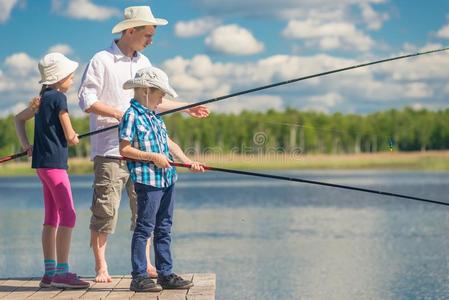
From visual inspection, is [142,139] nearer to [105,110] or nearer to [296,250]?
[105,110]

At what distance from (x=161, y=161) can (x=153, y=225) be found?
0.38 metres

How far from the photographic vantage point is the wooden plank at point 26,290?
16.9 ft

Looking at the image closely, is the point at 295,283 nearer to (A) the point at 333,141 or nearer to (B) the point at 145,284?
(B) the point at 145,284

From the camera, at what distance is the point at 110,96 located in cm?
538

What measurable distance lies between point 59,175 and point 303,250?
541cm

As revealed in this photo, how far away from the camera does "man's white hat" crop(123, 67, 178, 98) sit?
4.90 m

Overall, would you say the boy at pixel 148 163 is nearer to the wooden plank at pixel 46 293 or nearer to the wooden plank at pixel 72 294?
the wooden plank at pixel 72 294

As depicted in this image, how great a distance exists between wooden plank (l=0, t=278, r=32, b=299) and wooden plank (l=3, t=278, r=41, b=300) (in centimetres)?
3

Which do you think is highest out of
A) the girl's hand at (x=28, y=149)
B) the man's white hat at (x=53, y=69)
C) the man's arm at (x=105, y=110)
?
the man's white hat at (x=53, y=69)

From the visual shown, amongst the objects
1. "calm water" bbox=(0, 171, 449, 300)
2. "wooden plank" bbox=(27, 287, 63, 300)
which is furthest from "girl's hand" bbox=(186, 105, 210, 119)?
"calm water" bbox=(0, 171, 449, 300)

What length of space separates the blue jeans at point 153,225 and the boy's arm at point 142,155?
0.15 meters

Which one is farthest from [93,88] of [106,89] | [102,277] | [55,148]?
[102,277]

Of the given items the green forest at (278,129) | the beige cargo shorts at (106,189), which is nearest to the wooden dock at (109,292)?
the beige cargo shorts at (106,189)

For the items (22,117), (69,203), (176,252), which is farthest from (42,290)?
(176,252)
